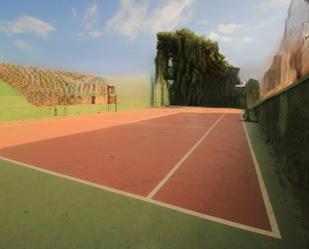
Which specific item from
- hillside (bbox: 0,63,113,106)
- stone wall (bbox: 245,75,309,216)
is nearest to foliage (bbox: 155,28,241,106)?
hillside (bbox: 0,63,113,106)

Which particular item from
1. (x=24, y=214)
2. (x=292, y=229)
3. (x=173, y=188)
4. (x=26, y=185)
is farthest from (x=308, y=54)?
(x=26, y=185)

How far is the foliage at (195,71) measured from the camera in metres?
28.9

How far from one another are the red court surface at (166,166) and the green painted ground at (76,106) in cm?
541

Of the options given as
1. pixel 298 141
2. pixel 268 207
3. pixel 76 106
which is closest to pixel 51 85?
pixel 76 106

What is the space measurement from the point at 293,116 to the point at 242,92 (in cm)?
2590

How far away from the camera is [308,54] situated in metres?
3.42

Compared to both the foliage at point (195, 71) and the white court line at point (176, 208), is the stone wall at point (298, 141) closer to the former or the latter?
the white court line at point (176, 208)

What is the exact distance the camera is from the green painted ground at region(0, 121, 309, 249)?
2.13 m

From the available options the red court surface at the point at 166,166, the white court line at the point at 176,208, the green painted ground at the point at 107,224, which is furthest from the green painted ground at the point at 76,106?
the green painted ground at the point at 107,224

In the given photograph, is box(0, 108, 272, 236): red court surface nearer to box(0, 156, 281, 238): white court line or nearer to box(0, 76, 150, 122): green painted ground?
box(0, 156, 281, 238): white court line

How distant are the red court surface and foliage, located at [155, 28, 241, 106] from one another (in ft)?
72.1

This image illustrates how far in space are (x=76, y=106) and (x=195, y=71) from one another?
1774 centimetres

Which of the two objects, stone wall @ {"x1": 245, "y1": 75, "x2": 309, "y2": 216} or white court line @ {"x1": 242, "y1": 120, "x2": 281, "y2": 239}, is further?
stone wall @ {"x1": 245, "y1": 75, "x2": 309, "y2": 216}

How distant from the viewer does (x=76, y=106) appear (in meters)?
15.8
